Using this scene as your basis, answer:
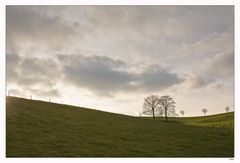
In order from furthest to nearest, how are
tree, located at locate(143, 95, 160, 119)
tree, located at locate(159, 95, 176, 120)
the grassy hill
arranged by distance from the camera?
tree, located at locate(143, 95, 160, 119)
tree, located at locate(159, 95, 176, 120)
the grassy hill

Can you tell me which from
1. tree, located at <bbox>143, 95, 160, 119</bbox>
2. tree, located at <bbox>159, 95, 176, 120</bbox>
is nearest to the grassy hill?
tree, located at <bbox>159, 95, 176, 120</bbox>

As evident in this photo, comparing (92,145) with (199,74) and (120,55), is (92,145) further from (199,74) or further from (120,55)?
(199,74)

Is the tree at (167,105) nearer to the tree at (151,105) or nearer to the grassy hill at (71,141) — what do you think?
the tree at (151,105)

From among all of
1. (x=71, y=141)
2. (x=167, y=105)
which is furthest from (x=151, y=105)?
(x=71, y=141)

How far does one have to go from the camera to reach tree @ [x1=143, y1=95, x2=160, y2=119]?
111 ft

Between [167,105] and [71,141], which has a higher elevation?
[167,105]

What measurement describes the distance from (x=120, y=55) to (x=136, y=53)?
827 mm

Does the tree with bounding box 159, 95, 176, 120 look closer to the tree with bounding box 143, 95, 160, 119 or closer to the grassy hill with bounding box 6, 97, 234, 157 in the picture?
the tree with bounding box 143, 95, 160, 119

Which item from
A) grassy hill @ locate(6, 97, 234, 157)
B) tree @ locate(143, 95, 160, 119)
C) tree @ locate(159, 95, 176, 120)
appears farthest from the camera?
tree @ locate(143, 95, 160, 119)

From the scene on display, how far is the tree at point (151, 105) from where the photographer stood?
33781mm

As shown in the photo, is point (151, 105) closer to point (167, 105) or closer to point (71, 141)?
point (167, 105)

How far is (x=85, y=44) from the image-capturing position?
13.2 meters

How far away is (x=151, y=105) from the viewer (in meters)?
34.8

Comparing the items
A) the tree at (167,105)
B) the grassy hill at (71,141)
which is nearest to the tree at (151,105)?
the tree at (167,105)
